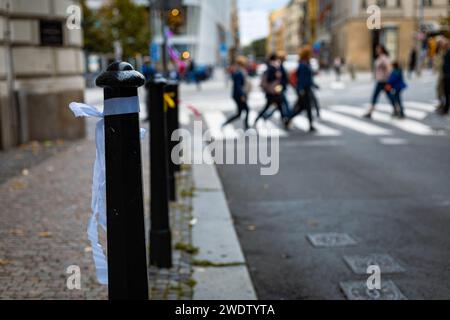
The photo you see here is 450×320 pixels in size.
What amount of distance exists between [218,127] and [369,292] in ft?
40.9

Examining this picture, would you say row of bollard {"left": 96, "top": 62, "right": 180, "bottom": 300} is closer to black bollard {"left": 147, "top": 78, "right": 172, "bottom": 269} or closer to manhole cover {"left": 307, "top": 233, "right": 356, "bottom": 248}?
black bollard {"left": 147, "top": 78, "right": 172, "bottom": 269}

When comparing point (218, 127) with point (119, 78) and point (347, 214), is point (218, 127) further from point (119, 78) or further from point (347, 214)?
point (119, 78)

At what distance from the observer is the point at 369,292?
182 inches

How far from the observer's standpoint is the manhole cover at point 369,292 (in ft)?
14.8

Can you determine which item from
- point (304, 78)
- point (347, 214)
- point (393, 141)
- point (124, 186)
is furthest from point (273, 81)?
point (124, 186)

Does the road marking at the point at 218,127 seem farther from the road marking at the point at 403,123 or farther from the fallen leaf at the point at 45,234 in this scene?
the fallen leaf at the point at 45,234

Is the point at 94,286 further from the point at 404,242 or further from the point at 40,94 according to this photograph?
the point at 40,94

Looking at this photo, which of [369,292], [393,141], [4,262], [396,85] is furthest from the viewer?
[396,85]

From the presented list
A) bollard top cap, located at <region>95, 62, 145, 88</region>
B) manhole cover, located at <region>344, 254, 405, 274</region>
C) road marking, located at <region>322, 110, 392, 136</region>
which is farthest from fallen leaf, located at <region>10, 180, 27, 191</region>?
road marking, located at <region>322, 110, 392, 136</region>

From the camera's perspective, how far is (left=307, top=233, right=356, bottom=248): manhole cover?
5.95 m

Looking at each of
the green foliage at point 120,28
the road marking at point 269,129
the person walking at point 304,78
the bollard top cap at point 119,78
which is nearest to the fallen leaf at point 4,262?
the bollard top cap at point 119,78

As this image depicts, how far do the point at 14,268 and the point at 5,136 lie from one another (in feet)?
26.1

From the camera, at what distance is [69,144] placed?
1327 centimetres
